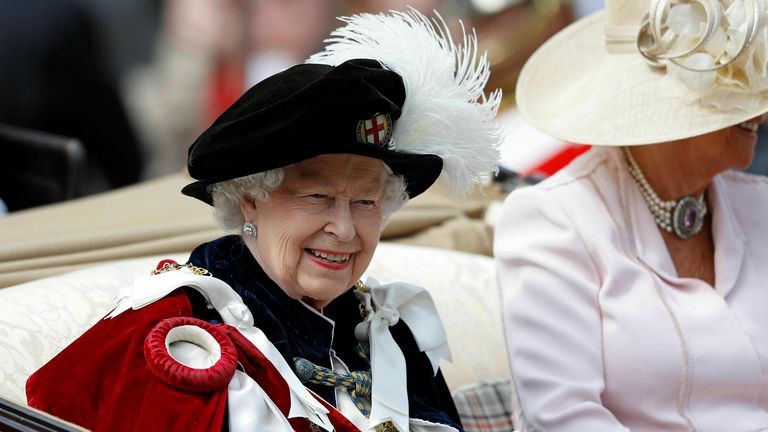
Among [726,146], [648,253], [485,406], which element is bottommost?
[485,406]

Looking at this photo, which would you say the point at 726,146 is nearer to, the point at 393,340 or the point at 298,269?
the point at 393,340

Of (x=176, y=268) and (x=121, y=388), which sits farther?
(x=176, y=268)

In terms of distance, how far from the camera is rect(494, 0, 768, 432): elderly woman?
205 cm

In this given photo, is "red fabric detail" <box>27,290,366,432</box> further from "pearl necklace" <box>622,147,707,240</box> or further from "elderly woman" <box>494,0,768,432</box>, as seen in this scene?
"pearl necklace" <box>622,147,707,240</box>

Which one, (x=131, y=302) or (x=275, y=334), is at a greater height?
(x=131, y=302)

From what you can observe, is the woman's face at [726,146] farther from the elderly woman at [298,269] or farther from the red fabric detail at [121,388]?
the red fabric detail at [121,388]

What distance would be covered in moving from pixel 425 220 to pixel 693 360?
105 centimetres

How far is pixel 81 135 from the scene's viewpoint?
4.54 m

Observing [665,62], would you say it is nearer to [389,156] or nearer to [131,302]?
[389,156]

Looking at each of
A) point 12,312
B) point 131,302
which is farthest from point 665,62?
point 12,312

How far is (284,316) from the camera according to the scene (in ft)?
5.68

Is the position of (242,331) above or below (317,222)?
below

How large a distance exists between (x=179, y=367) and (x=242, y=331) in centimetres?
16

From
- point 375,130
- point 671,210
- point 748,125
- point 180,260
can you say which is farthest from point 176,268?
point 748,125
